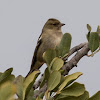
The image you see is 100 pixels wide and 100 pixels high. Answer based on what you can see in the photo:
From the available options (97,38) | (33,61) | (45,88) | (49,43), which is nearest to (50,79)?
(45,88)

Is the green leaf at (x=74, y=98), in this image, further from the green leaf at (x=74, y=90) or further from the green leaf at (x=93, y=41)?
the green leaf at (x=93, y=41)

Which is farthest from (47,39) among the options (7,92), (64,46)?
(7,92)

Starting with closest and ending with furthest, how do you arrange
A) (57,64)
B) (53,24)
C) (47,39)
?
(57,64), (47,39), (53,24)

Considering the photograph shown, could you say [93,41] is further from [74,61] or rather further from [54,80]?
[54,80]

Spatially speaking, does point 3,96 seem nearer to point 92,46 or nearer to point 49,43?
point 92,46

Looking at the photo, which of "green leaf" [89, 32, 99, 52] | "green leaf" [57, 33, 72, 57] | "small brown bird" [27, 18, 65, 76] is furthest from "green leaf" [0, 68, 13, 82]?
"small brown bird" [27, 18, 65, 76]

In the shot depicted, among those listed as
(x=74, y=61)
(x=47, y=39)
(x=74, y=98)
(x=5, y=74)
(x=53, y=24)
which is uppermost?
(x=5, y=74)

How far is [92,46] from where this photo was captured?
2402 millimetres

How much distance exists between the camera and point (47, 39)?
6051 mm

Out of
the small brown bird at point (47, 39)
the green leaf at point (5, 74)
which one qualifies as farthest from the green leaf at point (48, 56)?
the small brown bird at point (47, 39)

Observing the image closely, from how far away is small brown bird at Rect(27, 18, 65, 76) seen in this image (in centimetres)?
596

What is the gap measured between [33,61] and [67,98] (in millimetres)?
4526

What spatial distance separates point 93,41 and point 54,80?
0.77 m

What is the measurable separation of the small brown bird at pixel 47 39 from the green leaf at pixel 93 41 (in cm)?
334
